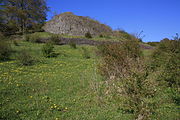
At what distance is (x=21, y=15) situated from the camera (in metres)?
30.7

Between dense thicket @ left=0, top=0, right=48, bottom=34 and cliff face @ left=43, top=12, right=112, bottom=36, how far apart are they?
2.77 metres

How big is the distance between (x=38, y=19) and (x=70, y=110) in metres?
33.6

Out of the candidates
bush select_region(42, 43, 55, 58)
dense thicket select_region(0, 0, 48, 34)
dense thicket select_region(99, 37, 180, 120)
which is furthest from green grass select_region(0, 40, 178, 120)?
dense thicket select_region(0, 0, 48, 34)

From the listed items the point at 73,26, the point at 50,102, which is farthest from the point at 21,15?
the point at 50,102

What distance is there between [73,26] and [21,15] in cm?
1074

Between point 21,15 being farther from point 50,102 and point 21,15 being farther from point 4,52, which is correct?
point 50,102

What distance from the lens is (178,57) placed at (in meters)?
6.14

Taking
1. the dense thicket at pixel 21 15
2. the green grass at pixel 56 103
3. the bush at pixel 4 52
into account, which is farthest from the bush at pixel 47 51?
the dense thicket at pixel 21 15

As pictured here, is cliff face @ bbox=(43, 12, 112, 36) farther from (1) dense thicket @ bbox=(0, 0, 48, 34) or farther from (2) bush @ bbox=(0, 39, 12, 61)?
(2) bush @ bbox=(0, 39, 12, 61)

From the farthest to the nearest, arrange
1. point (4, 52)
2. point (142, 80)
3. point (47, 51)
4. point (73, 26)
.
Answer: point (73, 26) < point (47, 51) < point (4, 52) < point (142, 80)

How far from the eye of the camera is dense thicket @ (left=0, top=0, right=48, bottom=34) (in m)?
29.7

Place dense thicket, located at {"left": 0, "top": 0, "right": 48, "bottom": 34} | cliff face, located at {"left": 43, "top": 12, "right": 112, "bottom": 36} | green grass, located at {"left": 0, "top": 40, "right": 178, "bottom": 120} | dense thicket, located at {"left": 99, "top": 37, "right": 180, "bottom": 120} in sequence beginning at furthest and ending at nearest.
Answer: cliff face, located at {"left": 43, "top": 12, "right": 112, "bottom": 36}
dense thicket, located at {"left": 0, "top": 0, "right": 48, "bottom": 34}
green grass, located at {"left": 0, "top": 40, "right": 178, "bottom": 120}
dense thicket, located at {"left": 99, "top": 37, "right": 180, "bottom": 120}

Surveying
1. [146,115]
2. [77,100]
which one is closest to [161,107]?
[146,115]

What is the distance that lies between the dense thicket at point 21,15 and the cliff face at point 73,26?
2.77 metres
